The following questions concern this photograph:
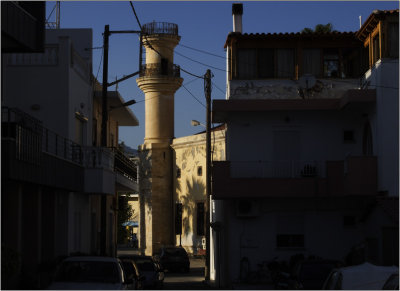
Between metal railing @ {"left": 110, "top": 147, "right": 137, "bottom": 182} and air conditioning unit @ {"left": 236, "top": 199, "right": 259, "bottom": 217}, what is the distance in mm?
6806

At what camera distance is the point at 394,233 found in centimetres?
2747

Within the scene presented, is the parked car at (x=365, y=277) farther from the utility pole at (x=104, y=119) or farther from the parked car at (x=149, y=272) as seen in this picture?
the utility pole at (x=104, y=119)

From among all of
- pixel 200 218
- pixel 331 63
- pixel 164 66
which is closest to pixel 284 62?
pixel 331 63

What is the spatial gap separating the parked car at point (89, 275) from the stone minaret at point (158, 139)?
42.4 metres

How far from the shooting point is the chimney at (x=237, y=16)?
33344 mm

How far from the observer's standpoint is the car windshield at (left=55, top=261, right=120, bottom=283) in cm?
1856

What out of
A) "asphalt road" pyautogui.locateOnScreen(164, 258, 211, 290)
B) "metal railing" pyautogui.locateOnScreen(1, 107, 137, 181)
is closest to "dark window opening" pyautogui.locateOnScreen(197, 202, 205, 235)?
"asphalt road" pyautogui.locateOnScreen(164, 258, 211, 290)

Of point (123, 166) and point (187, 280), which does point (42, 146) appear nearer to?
point (123, 166)

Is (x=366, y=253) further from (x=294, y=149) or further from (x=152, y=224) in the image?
(x=152, y=224)

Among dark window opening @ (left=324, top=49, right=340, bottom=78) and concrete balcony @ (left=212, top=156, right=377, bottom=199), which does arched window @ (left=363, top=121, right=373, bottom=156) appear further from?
dark window opening @ (left=324, top=49, right=340, bottom=78)

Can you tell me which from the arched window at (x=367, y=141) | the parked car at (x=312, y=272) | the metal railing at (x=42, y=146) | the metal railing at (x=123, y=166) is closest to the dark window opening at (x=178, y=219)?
the metal railing at (x=123, y=166)

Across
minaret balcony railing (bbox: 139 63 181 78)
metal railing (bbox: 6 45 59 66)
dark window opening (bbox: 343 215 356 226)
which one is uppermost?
minaret balcony railing (bbox: 139 63 181 78)

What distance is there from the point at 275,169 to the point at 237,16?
6.95 meters

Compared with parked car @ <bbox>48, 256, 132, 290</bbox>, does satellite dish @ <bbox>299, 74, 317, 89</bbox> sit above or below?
above
